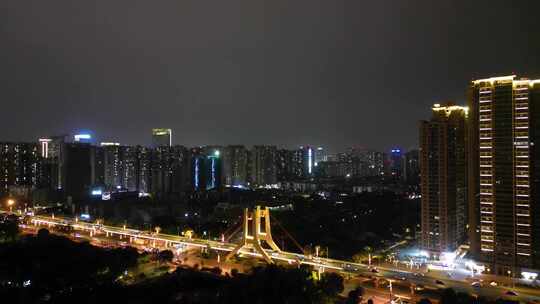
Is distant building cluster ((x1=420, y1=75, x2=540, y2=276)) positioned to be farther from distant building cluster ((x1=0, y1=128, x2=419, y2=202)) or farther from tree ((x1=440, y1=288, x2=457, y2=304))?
distant building cluster ((x1=0, y1=128, x2=419, y2=202))

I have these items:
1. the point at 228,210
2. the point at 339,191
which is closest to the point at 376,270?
the point at 228,210

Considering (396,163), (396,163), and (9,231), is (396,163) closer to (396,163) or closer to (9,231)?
(396,163)

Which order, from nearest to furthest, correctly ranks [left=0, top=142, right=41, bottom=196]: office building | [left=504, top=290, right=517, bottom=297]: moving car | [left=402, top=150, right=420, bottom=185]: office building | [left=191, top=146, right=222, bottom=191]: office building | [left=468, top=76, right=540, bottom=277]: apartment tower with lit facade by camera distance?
[left=504, top=290, right=517, bottom=297]: moving car
[left=468, top=76, right=540, bottom=277]: apartment tower with lit facade
[left=0, top=142, right=41, bottom=196]: office building
[left=191, top=146, right=222, bottom=191]: office building
[left=402, top=150, right=420, bottom=185]: office building

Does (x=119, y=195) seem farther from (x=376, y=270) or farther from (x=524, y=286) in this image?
(x=524, y=286)

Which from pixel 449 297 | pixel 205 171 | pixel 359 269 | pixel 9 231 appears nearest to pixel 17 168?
pixel 205 171

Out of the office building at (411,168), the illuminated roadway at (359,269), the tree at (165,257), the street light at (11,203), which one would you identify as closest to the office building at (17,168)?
the street light at (11,203)

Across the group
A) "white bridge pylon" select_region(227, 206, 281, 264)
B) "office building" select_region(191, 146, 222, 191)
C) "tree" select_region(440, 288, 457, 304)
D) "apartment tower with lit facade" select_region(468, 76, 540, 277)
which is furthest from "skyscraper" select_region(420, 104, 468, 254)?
"office building" select_region(191, 146, 222, 191)

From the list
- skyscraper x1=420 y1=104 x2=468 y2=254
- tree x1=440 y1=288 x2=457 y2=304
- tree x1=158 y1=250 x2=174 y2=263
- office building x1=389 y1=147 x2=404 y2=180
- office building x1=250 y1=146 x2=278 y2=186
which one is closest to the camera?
tree x1=440 y1=288 x2=457 y2=304

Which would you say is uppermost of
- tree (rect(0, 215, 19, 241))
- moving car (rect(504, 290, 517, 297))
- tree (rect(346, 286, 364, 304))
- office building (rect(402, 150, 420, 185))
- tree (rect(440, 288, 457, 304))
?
office building (rect(402, 150, 420, 185))
